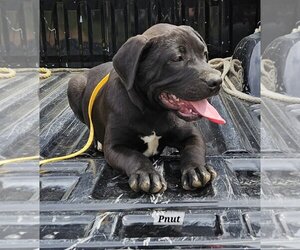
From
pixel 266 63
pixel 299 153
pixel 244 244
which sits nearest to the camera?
pixel 244 244

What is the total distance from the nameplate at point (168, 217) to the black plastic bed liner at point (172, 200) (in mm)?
19

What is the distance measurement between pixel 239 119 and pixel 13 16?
1811mm

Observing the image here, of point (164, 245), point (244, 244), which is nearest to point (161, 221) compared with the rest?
point (164, 245)

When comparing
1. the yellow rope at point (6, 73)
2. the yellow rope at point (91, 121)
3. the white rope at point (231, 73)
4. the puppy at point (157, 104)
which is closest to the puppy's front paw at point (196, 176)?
the puppy at point (157, 104)

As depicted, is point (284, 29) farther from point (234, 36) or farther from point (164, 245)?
point (164, 245)

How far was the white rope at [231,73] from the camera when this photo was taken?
3636mm

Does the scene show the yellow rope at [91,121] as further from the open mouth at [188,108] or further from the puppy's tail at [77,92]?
the open mouth at [188,108]

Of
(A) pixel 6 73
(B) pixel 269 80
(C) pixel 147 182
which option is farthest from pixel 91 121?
(A) pixel 6 73

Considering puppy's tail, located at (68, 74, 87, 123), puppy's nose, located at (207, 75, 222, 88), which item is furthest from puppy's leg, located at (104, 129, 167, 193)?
puppy's tail, located at (68, 74, 87, 123)

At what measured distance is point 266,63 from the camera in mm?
3553

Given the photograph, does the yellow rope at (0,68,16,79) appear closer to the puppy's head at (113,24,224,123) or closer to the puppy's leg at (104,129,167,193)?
the puppy's leg at (104,129,167,193)

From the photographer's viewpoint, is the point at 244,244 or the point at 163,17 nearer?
the point at 244,244

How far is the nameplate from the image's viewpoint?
5.96 feet

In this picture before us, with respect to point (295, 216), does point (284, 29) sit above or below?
above
